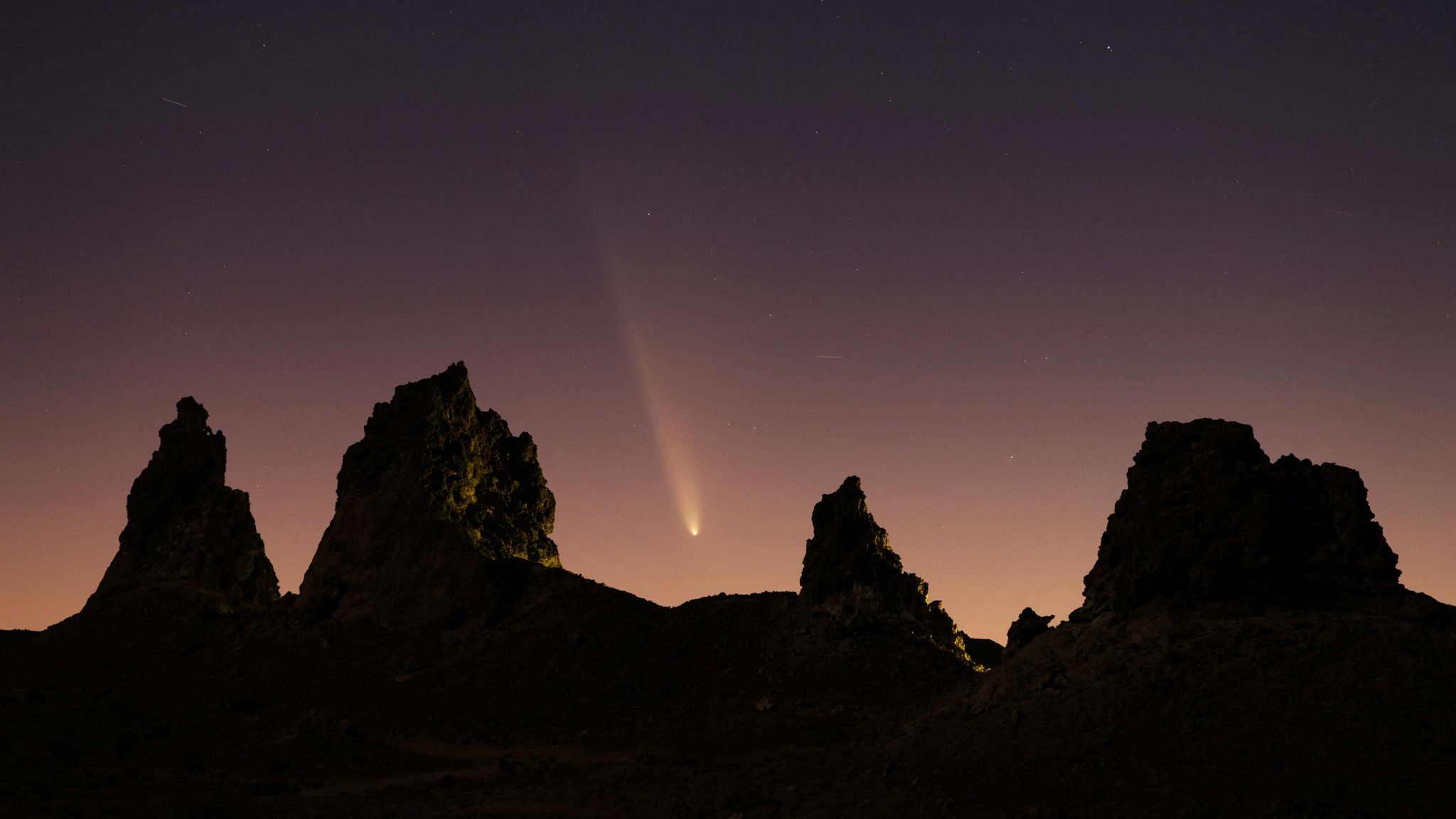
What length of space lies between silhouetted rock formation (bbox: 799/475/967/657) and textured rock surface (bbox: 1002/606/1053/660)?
15276 millimetres

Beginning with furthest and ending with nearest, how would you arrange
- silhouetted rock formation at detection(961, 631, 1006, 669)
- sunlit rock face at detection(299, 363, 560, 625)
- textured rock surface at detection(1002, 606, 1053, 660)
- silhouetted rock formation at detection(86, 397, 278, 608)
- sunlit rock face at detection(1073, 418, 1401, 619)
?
silhouetted rock formation at detection(961, 631, 1006, 669), silhouetted rock formation at detection(86, 397, 278, 608), sunlit rock face at detection(299, 363, 560, 625), textured rock surface at detection(1002, 606, 1053, 660), sunlit rock face at detection(1073, 418, 1401, 619)

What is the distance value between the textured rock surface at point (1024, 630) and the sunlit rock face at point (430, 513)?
3160 centimetres

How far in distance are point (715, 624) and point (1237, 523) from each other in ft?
108

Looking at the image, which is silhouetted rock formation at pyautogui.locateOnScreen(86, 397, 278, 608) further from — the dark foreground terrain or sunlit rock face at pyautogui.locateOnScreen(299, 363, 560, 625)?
sunlit rock face at pyautogui.locateOnScreen(299, 363, 560, 625)

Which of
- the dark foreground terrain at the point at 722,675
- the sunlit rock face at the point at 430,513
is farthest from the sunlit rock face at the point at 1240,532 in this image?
the sunlit rock face at the point at 430,513

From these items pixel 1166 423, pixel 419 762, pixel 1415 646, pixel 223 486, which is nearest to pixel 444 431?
pixel 223 486

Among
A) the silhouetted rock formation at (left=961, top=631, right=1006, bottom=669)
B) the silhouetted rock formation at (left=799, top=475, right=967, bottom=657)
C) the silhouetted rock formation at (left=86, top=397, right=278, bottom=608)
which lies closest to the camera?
the silhouetted rock formation at (left=799, top=475, right=967, bottom=657)

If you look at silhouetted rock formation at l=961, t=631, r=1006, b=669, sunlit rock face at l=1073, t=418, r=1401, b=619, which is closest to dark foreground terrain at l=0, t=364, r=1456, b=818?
sunlit rock face at l=1073, t=418, r=1401, b=619

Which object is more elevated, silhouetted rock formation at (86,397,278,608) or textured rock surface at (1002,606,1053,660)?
silhouetted rock formation at (86,397,278,608)

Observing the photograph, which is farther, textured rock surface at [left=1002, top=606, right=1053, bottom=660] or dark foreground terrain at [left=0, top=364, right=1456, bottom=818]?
textured rock surface at [left=1002, top=606, right=1053, bottom=660]

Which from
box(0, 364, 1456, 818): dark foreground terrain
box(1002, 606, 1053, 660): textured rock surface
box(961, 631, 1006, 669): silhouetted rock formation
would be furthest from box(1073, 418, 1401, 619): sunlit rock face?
box(961, 631, 1006, 669): silhouetted rock formation

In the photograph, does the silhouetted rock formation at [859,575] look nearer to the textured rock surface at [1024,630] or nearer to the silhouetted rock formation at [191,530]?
the textured rock surface at [1024,630]

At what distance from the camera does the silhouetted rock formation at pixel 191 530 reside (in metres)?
70.0

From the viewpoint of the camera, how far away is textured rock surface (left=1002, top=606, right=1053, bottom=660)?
3931cm
